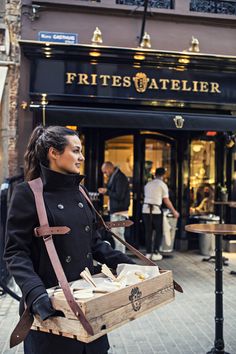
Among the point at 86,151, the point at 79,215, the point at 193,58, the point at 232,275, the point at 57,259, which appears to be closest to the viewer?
the point at 57,259

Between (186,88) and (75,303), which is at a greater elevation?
(186,88)

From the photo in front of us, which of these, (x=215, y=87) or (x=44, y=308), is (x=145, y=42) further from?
(x=44, y=308)

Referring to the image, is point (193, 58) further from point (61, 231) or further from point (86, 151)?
point (61, 231)

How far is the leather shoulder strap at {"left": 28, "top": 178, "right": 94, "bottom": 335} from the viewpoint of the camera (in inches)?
72.3

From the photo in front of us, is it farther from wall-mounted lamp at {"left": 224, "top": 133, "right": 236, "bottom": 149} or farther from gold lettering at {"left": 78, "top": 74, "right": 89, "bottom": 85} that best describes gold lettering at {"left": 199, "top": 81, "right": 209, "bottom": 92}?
gold lettering at {"left": 78, "top": 74, "right": 89, "bottom": 85}

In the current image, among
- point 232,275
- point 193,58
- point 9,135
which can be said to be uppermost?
point 193,58

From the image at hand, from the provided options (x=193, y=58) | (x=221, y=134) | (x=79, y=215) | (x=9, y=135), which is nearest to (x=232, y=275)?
(x=221, y=134)

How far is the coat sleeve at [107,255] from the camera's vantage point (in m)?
2.61

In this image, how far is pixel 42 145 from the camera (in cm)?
238

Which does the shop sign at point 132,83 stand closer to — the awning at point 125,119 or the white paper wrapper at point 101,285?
the awning at point 125,119

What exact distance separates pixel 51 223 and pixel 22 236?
0.16 m

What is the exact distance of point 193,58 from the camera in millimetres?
8078

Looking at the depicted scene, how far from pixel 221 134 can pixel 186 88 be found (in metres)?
1.60

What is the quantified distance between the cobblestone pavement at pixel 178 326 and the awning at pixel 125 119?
8.20 feet
